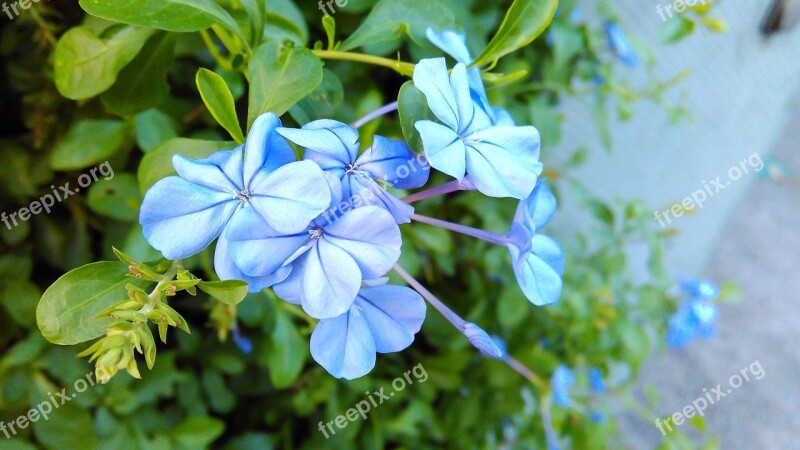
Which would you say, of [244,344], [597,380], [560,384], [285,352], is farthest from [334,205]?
[597,380]

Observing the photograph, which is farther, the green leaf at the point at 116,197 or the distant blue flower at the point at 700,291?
the distant blue flower at the point at 700,291

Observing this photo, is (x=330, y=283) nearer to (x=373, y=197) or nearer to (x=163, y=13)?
(x=373, y=197)

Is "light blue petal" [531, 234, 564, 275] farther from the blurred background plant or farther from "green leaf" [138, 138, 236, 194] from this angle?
"green leaf" [138, 138, 236, 194]

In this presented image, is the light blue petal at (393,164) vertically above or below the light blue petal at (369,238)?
above

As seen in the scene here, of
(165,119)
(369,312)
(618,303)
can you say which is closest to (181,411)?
(165,119)

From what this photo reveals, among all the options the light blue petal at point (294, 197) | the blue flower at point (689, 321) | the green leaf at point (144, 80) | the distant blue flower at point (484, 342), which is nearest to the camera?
the light blue petal at point (294, 197)

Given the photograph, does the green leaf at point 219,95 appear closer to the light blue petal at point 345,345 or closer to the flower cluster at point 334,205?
the flower cluster at point 334,205

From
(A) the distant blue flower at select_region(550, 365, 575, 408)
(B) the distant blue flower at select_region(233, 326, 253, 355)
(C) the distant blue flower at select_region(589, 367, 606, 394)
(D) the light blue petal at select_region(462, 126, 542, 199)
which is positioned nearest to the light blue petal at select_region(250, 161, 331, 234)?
(D) the light blue petal at select_region(462, 126, 542, 199)

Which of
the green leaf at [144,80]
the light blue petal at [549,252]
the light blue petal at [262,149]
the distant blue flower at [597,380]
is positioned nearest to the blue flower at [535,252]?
the light blue petal at [549,252]
